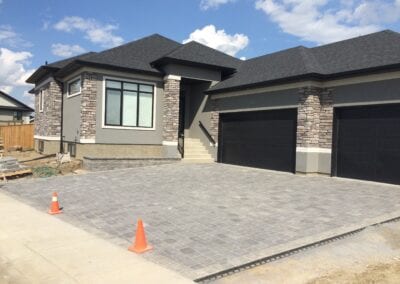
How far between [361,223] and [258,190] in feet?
14.2

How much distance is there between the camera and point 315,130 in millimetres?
15703

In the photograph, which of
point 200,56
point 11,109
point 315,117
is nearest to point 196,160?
point 200,56

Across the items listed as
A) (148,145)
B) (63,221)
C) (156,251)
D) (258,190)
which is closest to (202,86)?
(148,145)

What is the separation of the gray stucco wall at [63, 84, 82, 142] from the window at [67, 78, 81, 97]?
241 millimetres

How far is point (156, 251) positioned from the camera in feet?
21.0

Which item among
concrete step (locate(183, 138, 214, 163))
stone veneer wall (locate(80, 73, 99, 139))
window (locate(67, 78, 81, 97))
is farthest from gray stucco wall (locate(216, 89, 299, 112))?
window (locate(67, 78, 81, 97))

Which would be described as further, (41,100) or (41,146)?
(41,100)

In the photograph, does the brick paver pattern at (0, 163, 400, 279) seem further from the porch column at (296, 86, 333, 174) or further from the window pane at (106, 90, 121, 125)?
the window pane at (106, 90, 121, 125)

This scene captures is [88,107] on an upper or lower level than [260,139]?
upper

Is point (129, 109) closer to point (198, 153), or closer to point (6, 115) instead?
point (198, 153)

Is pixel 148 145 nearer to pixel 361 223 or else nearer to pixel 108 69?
pixel 108 69

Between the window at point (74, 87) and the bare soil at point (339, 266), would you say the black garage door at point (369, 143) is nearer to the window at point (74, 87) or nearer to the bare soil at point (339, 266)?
the bare soil at point (339, 266)

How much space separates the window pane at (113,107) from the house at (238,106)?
5 centimetres

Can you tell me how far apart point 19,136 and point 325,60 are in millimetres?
24061
